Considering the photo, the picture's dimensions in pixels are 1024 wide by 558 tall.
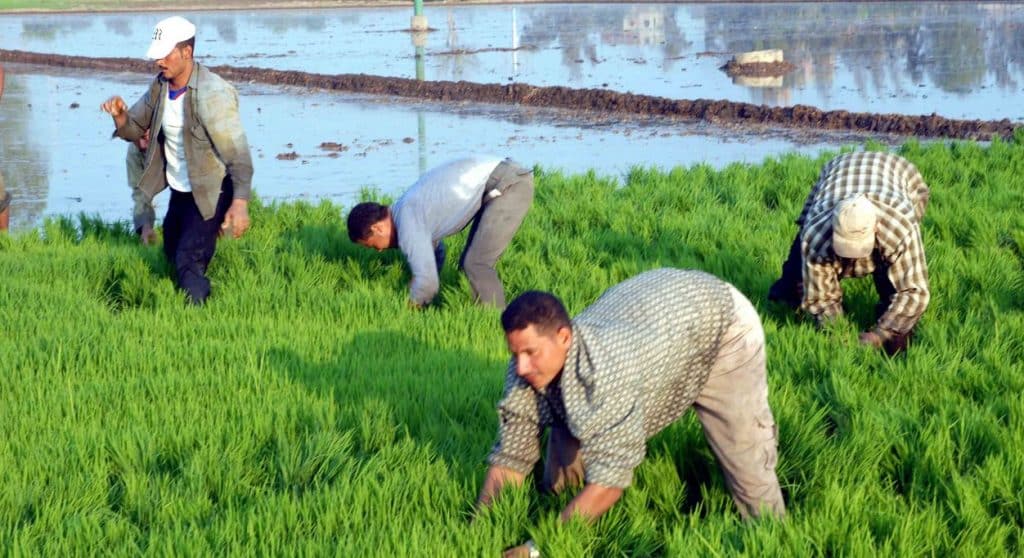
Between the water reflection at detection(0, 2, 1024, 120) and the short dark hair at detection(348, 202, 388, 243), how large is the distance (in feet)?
27.3

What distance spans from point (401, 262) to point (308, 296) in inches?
24.9

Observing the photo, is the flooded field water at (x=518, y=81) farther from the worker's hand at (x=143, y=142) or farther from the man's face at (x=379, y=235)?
the man's face at (x=379, y=235)

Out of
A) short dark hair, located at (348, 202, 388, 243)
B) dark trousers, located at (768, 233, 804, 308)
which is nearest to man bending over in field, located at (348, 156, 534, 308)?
short dark hair, located at (348, 202, 388, 243)

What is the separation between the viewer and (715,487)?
3.85 metres

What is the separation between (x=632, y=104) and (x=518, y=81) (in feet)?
10.5

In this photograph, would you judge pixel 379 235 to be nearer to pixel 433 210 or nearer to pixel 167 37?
pixel 433 210

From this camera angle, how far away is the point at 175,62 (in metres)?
5.95

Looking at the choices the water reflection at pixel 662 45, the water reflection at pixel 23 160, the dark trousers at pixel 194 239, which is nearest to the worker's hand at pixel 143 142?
the dark trousers at pixel 194 239

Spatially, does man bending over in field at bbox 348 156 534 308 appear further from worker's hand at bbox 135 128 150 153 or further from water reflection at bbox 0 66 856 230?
water reflection at bbox 0 66 856 230

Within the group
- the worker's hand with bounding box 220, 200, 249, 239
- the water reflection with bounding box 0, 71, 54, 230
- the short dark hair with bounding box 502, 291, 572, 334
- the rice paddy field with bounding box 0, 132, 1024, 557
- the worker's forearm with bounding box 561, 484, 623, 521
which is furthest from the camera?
the water reflection with bounding box 0, 71, 54, 230

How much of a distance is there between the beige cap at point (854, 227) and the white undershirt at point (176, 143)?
3.13 m

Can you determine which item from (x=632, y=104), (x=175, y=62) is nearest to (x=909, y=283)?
(x=175, y=62)

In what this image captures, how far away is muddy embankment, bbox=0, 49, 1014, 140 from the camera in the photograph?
11.1 metres

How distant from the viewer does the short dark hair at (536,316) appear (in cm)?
315
